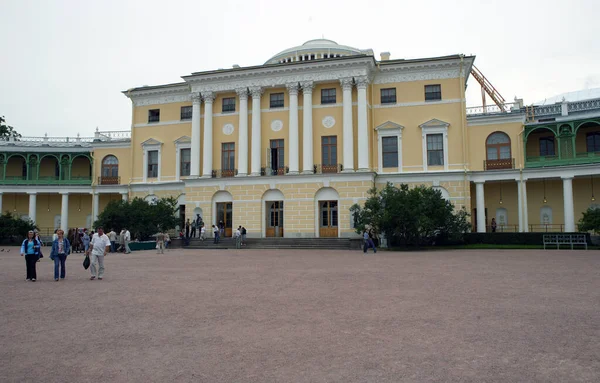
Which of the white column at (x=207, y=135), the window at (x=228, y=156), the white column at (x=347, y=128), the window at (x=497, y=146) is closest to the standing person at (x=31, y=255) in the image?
the white column at (x=347, y=128)

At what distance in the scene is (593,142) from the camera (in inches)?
1406

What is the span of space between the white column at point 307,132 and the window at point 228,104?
254 inches

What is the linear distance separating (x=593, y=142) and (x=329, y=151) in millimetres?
20372

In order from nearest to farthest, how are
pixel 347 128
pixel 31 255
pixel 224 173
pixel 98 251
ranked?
pixel 31 255 → pixel 98 251 → pixel 347 128 → pixel 224 173

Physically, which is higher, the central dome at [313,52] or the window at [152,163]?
the central dome at [313,52]

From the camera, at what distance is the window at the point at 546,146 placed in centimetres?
3634

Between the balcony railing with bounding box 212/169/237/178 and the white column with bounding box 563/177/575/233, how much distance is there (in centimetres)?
2460

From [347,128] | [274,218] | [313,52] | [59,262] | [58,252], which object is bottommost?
[59,262]

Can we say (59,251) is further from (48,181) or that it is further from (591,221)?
(48,181)

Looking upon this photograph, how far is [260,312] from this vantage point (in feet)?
29.7

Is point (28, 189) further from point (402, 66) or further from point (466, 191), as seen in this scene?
point (466, 191)

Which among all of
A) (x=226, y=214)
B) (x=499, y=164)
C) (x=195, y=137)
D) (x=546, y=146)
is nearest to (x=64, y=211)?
(x=195, y=137)

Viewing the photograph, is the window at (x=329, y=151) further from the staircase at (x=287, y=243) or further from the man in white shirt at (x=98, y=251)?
the man in white shirt at (x=98, y=251)

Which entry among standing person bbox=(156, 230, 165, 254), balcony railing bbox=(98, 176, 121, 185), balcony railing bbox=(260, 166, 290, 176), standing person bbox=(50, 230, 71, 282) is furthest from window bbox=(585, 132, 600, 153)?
balcony railing bbox=(98, 176, 121, 185)
